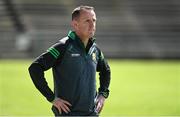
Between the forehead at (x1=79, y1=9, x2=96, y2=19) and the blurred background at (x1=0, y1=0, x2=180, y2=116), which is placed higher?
the forehead at (x1=79, y1=9, x2=96, y2=19)

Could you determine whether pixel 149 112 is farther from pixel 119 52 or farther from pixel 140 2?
pixel 140 2

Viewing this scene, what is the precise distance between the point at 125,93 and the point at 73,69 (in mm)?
7730

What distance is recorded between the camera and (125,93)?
488 inches

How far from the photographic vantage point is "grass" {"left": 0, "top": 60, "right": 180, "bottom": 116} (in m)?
9.79

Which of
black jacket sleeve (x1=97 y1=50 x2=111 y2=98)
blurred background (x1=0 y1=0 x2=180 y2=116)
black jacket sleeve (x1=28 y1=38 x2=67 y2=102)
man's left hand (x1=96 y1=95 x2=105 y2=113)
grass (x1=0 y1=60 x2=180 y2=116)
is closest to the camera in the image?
black jacket sleeve (x1=28 y1=38 x2=67 y2=102)

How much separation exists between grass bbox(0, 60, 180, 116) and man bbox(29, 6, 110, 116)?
443cm

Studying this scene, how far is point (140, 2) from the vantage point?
77.5 feet

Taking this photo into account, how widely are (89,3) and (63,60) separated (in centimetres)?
1843

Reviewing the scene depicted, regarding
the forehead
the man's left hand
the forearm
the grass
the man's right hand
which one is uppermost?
the forehead

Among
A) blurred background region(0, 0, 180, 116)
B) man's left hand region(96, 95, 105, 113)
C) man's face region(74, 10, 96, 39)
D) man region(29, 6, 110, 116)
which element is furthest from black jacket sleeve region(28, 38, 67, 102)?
blurred background region(0, 0, 180, 116)

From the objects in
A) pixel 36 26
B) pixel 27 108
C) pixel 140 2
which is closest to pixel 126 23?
pixel 140 2

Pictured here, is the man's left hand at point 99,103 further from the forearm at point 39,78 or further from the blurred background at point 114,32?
the blurred background at point 114,32

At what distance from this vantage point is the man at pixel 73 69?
15.4 feet

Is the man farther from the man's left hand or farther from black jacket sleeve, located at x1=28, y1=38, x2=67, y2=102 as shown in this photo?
the man's left hand
